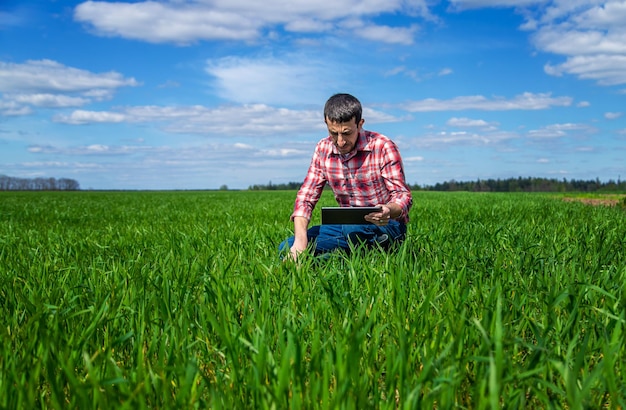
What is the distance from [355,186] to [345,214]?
741 millimetres

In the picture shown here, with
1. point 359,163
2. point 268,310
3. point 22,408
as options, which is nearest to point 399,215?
point 359,163

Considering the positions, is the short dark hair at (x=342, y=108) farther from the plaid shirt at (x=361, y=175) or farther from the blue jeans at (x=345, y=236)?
the blue jeans at (x=345, y=236)

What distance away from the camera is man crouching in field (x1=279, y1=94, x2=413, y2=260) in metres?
4.82

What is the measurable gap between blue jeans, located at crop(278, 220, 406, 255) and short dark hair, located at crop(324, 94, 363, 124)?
3.50 ft

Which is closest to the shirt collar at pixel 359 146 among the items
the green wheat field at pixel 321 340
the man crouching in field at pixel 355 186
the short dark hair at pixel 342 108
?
the man crouching in field at pixel 355 186

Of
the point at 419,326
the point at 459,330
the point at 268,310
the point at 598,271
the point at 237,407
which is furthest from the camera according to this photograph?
the point at 598,271

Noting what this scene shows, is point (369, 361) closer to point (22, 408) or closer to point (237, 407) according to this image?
point (237, 407)

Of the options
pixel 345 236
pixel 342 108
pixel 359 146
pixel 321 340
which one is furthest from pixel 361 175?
pixel 321 340

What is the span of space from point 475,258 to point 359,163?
144 centimetres

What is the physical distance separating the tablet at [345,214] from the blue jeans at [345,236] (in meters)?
0.44

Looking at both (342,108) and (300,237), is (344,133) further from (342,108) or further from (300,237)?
(300,237)

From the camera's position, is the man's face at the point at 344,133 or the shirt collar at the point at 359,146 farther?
the shirt collar at the point at 359,146

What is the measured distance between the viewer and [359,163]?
5020 mm

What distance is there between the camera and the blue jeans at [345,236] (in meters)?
5.02
